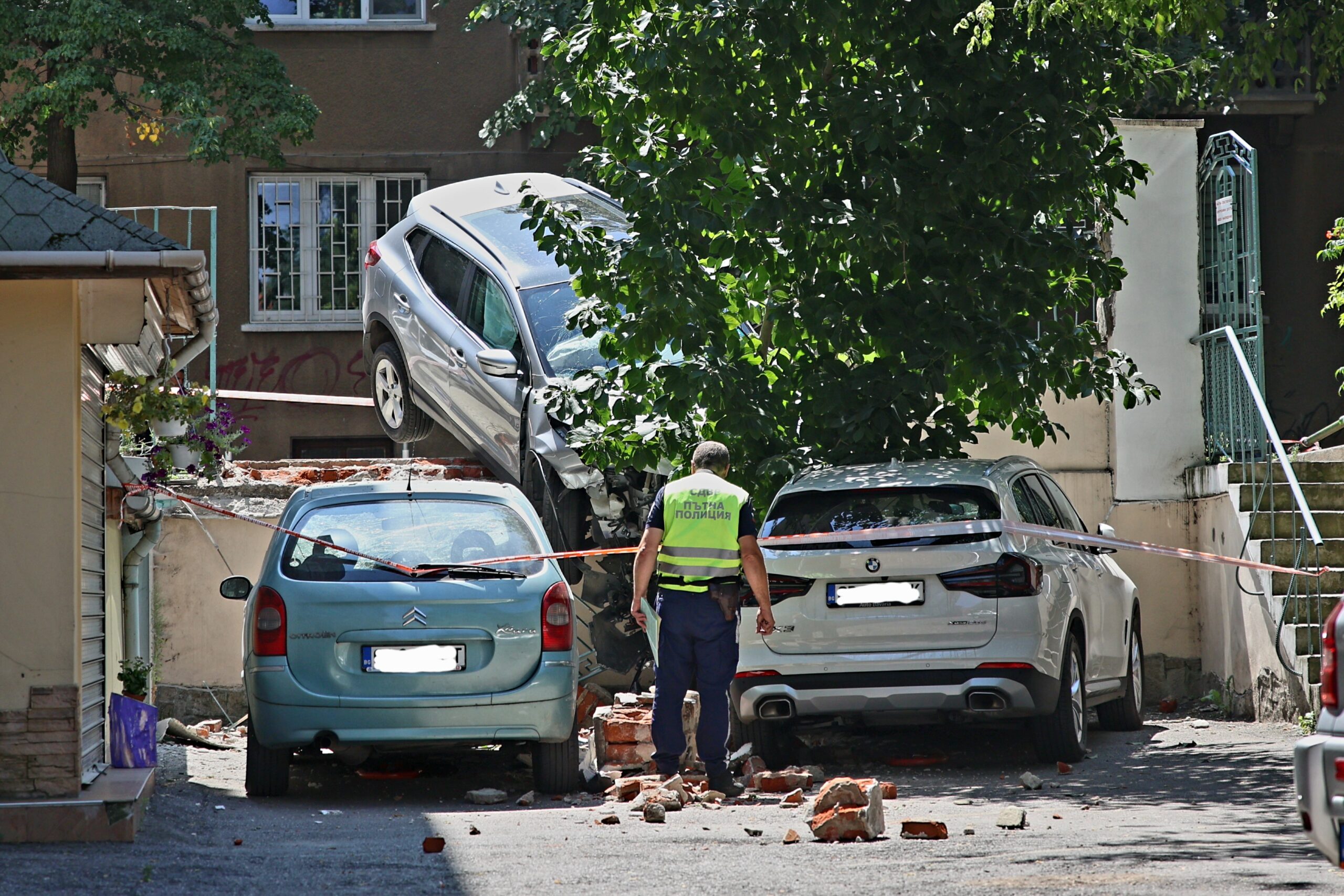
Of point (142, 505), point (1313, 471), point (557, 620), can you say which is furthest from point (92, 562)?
point (1313, 471)

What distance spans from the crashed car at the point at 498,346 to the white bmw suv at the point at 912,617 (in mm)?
2838

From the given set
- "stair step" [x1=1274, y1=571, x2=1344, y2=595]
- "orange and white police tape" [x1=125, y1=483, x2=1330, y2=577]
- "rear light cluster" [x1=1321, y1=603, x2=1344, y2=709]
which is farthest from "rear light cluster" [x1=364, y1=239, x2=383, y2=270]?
"rear light cluster" [x1=1321, y1=603, x2=1344, y2=709]

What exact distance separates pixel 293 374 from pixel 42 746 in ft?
47.4

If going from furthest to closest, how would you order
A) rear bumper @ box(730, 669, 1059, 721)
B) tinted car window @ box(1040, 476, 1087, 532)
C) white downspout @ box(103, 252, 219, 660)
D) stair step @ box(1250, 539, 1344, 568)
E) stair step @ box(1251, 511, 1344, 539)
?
1. stair step @ box(1251, 511, 1344, 539)
2. stair step @ box(1250, 539, 1344, 568)
3. tinted car window @ box(1040, 476, 1087, 532)
4. rear bumper @ box(730, 669, 1059, 721)
5. white downspout @ box(103, 252, 219, 660)

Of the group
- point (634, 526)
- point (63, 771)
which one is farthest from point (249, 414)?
point (63, 771)

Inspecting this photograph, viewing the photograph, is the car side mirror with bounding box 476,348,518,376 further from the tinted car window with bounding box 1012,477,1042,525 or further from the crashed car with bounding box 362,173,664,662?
the tinted car window with bounding box 1012,477,1042,525

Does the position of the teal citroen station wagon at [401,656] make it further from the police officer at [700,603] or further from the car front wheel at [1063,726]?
the car front wheel at [1063,726]

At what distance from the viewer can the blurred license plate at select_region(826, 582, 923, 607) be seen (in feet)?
29.6

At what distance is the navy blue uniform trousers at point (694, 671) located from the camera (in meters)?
8.66

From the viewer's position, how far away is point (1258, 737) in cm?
1087

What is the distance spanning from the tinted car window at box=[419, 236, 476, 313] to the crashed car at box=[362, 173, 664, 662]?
0.5 inches

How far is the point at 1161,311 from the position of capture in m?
13.9

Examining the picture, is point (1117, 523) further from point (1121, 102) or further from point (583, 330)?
point (583, 330)

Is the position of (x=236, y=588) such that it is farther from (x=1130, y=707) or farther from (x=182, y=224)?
(x=182, y=224)
